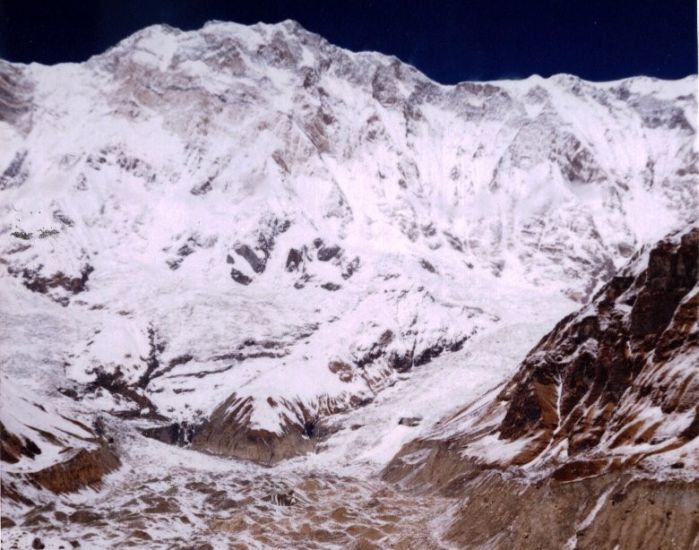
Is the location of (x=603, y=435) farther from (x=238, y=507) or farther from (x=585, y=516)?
(x=238, y=507)

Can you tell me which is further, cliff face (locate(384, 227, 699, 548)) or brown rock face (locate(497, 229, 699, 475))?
brown rock face (locate(497, 229, 699, 475))

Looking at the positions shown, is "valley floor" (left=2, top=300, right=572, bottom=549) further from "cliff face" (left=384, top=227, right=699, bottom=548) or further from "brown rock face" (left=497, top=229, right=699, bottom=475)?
"brown rock face" (left=497, top=229, right=699, bottom=475)

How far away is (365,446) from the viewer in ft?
478

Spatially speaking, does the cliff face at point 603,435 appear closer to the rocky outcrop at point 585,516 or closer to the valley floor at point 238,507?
the rocky outcrop at point 585,516

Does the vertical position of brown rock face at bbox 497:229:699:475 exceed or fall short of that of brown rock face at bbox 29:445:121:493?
it exceeds it

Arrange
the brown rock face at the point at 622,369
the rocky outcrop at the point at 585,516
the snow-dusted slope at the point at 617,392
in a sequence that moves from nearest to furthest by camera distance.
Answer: the rocky outcrop at the point at 585,516, the snow-dusted slope at the point at 617,392, the brown rock face at the point at 622,369

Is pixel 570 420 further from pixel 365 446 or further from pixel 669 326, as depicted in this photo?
pixel 365 446

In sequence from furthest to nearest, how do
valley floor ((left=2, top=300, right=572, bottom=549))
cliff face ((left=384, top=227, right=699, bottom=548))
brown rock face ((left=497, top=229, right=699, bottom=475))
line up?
valley floor ((left=2, top=300, right=572, bottom=549)) → brown rock face ((left=497, top=229, right=699, bottom=475)) → cliff face ((left=384, top=227, right=699, bottom=548))

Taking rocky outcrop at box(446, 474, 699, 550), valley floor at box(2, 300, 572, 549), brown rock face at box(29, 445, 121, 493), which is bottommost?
valley floor at box(2, 300, 572, 549)

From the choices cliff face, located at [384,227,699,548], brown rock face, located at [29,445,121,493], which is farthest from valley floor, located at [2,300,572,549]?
cliff face, located at [384,227,699,548]

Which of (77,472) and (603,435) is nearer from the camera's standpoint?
(603,435)

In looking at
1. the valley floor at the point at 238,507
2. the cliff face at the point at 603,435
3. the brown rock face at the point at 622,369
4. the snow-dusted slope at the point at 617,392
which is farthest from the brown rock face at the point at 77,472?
the brown rock face at the point at 622,369

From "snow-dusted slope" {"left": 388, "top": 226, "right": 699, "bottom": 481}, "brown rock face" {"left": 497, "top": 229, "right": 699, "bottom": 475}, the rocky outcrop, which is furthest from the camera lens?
"brown rock face" {"left": 497, "top": 229, "right": 699, "bottom": 475}

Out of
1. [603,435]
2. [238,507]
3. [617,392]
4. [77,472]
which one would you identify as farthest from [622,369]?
[77,472]
